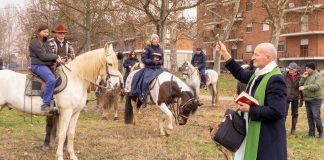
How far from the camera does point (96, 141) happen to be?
Result: 979cm

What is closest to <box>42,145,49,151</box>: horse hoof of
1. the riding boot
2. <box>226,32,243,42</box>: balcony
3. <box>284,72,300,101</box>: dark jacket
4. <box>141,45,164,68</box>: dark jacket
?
<box>141,45,164,68</box>: dark jacket

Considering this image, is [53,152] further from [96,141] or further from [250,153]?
[250,153]

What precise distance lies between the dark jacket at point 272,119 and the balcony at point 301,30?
153 feet

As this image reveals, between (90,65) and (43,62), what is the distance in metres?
0.86

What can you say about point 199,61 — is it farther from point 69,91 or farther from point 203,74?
point 69,91

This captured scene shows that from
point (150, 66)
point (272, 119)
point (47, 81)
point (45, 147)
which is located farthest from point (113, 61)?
point (272, 119)

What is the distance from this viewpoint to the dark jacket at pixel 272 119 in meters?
4.59

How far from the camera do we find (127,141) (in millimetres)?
9969

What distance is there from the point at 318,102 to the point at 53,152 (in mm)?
6993

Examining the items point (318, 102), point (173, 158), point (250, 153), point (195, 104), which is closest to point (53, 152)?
point (173, 158)

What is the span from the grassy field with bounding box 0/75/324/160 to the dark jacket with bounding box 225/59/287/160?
3.78 m

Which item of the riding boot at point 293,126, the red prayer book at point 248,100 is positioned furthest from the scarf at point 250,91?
the riding boot at point 293,126

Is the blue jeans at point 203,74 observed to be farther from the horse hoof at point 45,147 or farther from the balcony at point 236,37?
the balcony at point 236,37

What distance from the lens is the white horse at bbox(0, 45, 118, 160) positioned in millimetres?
7723
